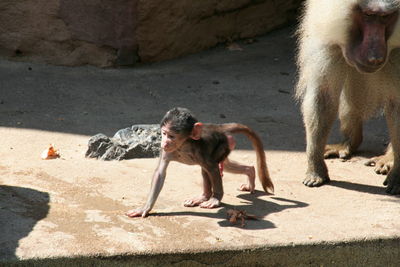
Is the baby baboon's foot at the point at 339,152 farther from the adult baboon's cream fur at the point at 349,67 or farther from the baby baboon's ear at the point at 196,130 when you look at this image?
the baby baboon's ear at the point at 196,130

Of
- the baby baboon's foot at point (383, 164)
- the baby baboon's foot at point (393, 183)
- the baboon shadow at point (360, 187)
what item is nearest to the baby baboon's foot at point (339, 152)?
the baby baboon's foot at point (383, 164)

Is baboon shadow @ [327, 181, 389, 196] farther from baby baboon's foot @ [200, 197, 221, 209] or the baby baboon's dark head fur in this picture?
the baby baboon's dark head fur

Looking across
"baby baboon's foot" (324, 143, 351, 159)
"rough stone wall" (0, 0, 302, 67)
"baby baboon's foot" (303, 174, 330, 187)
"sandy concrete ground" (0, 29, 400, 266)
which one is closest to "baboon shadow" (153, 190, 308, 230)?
"sandy concrete ground" (0, 29, 400, 266)

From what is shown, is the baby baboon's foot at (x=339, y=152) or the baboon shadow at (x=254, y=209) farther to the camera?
the baby baboon's foot at (x=339, y=152)

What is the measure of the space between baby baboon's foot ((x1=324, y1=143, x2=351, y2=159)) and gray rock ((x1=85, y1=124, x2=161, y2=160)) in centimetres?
139

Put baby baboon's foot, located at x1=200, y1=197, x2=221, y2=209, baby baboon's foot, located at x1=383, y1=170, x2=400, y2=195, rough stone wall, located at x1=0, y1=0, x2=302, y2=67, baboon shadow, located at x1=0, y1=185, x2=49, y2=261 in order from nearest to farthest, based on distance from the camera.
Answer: baboon shadow, located at x1=0, y1=185, x2=49, y2=261, baby baboon's foot, located at x1=200, y1=197, x2=221, y2=209, baby baboon's foot, located at x1=383, y1=170, x2=400, y2=195, rough stone wall, located at x1=0, y1=0, x2=302, y2=67

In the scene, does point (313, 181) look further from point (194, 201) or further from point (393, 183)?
point (194, 201)

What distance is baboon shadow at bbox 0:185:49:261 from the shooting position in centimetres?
369

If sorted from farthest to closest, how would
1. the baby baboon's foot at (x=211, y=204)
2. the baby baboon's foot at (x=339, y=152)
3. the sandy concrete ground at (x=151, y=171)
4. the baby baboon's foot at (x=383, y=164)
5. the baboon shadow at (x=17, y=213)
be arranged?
the baby baboon's foot at (x=339, y=152), the baby baboon's foot at (x=383, y=164), the baby baboon's foot at (x=211, y=204), the sandy concrete ground at (x=151, y=171), the baboon shadow at (x=17, y=213)

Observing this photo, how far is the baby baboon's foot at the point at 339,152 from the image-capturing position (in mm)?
5832

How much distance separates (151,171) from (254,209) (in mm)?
932

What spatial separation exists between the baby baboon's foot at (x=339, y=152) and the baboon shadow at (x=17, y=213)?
7.82 ft

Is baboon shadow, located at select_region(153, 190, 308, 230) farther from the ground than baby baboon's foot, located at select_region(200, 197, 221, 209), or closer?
closer

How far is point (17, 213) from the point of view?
4.14 metres
